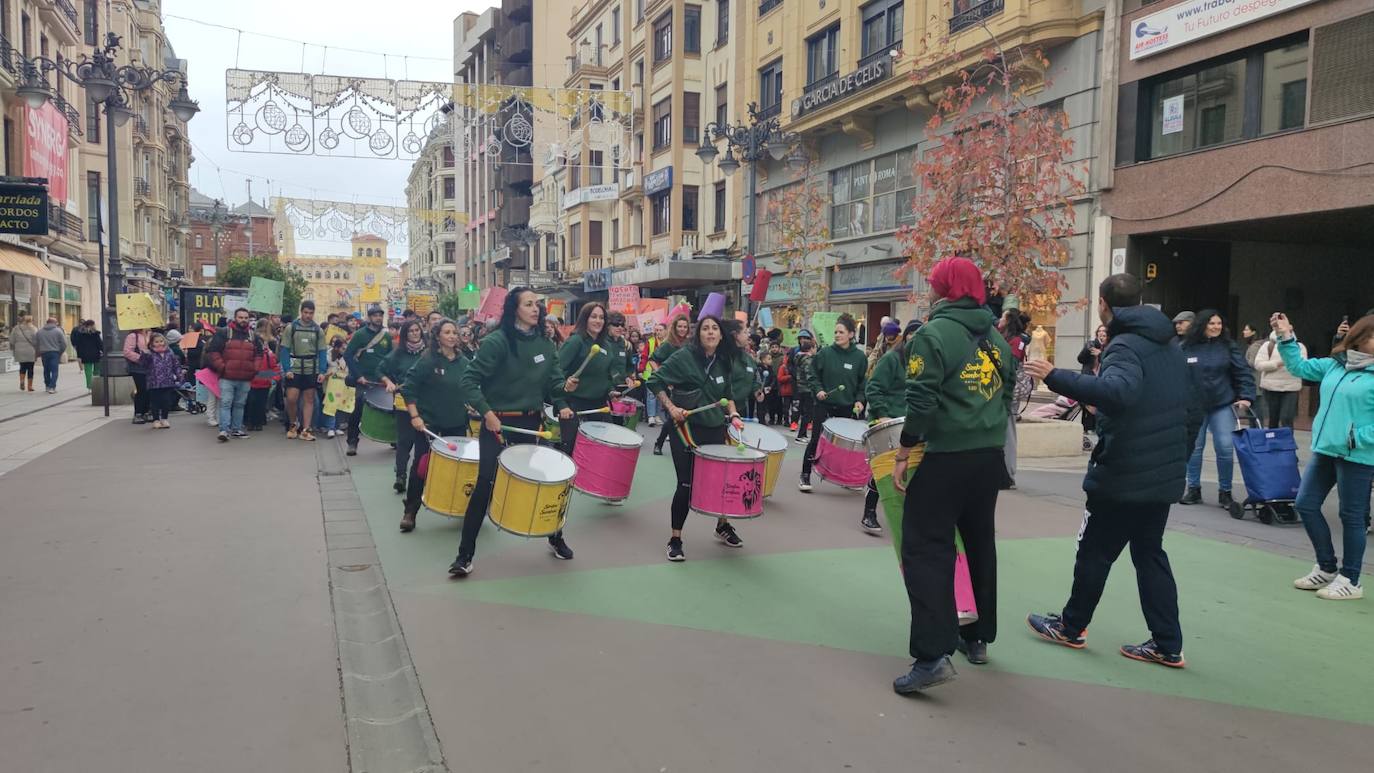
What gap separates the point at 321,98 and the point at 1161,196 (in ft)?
56.5

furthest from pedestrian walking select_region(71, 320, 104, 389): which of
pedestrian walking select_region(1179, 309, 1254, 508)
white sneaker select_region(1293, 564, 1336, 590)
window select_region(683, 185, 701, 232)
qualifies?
white sneaker select_region(1293, 564, 1336, 590)

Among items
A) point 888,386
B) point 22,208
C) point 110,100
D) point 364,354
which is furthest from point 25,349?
point 888,386

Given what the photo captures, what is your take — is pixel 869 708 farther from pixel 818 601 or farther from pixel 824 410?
pixel 824 410

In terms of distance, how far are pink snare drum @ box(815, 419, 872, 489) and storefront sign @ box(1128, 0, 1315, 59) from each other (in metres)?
11.3

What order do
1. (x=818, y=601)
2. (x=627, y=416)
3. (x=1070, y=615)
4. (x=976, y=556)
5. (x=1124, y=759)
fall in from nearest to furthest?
(x=1124, y=759)
(x=976, y=556)
(x=1070, y=615)
(x=818, y=601)
(x=627, y=416)

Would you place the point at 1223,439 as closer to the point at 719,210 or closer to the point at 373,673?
the point at 373,673

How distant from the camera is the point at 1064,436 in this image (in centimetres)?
1297

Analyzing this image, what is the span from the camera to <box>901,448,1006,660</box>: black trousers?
4.35 meters

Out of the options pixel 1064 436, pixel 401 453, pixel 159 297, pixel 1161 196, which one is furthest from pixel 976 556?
pixel 159 297

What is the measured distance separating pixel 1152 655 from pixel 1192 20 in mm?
15192

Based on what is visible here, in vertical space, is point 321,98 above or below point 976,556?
above

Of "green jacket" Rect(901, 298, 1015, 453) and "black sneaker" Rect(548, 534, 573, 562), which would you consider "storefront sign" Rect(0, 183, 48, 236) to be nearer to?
"black sneaker" Rect(548, 534, 573, 562)

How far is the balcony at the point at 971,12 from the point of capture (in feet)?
65.3

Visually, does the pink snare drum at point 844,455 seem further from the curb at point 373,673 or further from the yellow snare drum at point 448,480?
the curb at point 373,673
